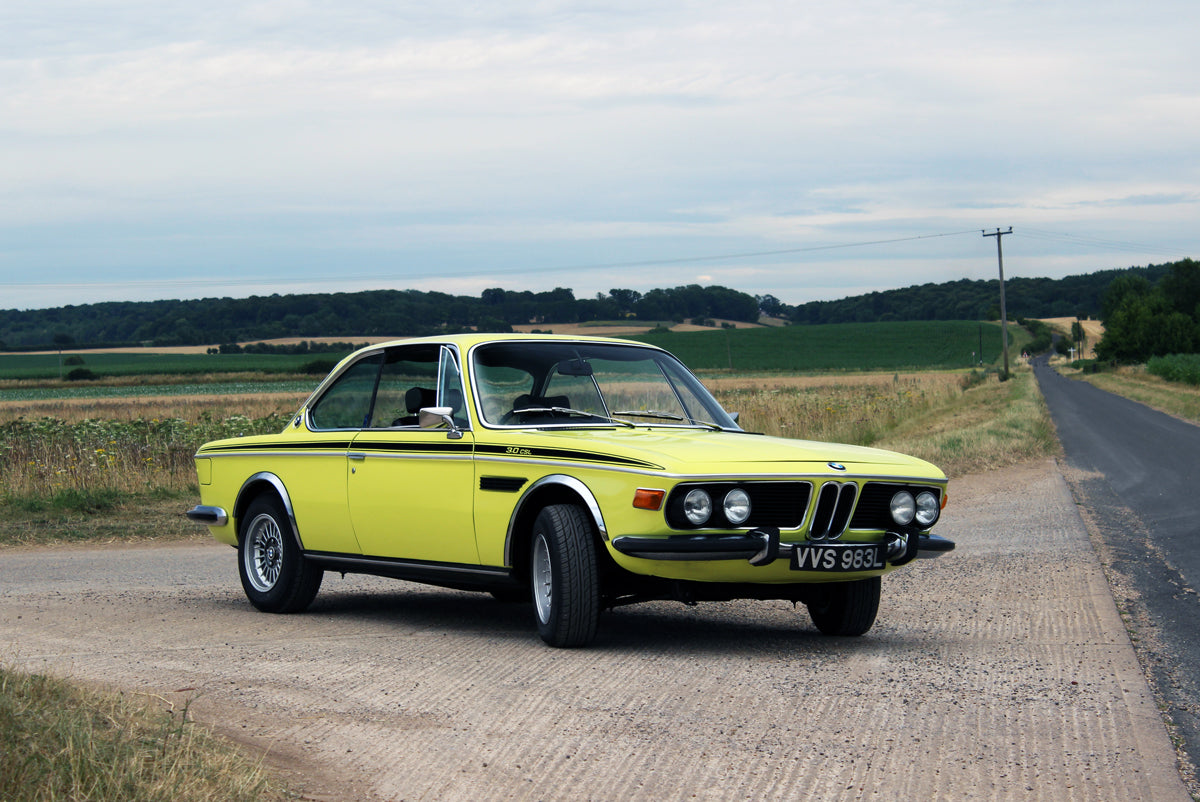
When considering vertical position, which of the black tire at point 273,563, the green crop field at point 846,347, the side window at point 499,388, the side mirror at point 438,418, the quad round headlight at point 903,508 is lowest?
the green crop field at point 846,347

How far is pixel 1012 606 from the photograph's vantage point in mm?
8641

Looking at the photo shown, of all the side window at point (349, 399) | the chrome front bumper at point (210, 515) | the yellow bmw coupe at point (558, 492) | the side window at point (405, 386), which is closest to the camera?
the yellow bmw coupe at point (558, 492)

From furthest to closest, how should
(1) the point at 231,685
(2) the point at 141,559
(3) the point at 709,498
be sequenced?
(2) the point at 141,559 < (3) the point at 709,498 < (1) the point at 231,685

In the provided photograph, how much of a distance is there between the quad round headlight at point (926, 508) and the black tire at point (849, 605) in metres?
0.47

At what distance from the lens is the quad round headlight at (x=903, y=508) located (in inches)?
263

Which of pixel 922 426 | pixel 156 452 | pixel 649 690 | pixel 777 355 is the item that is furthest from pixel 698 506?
pixel 777 355

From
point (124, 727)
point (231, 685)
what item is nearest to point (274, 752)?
point (124, 727)

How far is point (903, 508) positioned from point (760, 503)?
92 cm

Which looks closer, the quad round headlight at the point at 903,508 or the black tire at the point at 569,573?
the black tire at the point at 569,573

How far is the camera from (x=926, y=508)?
6871 mm

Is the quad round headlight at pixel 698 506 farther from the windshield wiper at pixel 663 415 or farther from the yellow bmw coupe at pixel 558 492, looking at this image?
the windshield wiper at pixel 663 415

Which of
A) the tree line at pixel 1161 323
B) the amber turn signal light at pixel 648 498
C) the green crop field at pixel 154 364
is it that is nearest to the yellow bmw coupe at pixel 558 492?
the amber turn signal light at pixel 648 498

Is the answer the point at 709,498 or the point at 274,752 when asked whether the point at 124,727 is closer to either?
the point at 274,752

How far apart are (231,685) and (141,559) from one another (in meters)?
6.56
